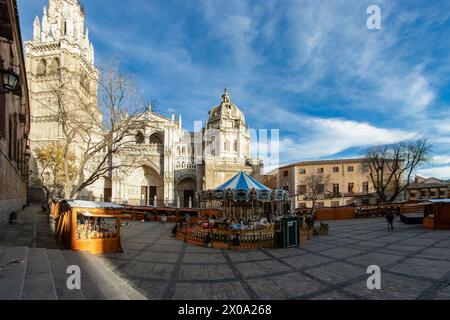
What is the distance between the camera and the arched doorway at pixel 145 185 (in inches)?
1522

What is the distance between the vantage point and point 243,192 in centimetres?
1312

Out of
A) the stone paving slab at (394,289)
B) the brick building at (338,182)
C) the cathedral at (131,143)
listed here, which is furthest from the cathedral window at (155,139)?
the stone paving slab at (394,289)

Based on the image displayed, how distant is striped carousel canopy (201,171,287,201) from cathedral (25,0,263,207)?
23322 millimetres

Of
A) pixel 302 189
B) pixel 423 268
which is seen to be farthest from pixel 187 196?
pixel 423 268

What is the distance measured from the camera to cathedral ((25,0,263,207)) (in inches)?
1479

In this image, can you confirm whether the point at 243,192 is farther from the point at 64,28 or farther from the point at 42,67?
the point at 64,28

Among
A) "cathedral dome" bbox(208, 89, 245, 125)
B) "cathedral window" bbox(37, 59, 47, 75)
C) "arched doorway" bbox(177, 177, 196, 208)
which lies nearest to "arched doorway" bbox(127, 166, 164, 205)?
"arched doorway" bbox(177, 177, 196, 208)

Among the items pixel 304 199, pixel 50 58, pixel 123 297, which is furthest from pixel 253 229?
pixel 50 58

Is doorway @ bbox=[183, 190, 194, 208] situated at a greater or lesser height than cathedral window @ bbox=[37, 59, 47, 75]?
lesser

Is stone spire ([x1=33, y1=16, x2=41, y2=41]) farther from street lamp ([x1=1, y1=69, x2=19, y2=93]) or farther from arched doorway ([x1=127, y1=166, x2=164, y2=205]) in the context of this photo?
street lamp ([x1=1, y1=69, x2=19, y2=93])

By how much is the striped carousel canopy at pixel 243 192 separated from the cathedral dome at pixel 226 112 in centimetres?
3505
